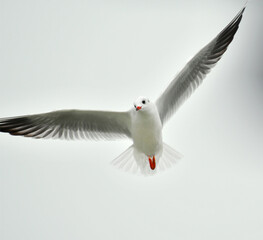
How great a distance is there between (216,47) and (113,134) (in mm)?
1332

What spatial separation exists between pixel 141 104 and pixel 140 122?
0.23 meters

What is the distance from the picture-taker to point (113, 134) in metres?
4.73

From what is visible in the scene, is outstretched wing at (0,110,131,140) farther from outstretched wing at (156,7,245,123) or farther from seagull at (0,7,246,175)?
outstretched wing at (156,7,245,123)

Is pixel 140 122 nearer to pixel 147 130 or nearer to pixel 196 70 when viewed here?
pixel 147 130

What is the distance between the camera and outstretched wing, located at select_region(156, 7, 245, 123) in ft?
14.3

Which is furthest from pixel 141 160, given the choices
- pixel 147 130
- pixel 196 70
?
pixel 196 70

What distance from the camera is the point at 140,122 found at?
A: 13.8ft

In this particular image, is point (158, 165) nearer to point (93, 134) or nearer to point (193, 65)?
point (93, 134)

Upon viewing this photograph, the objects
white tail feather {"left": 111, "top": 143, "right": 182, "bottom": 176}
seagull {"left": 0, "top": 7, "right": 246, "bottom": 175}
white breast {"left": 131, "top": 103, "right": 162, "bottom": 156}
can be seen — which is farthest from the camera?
white tail feather {"left": 111, "top": 143, "right": 182, "bottom": 176}

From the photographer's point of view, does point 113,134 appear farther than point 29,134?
Yes

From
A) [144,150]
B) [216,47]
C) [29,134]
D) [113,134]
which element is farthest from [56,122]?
[216,47]

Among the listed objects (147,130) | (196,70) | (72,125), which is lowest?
(147,130)

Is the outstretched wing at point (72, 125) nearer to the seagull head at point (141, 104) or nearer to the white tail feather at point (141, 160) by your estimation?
the white tail feather at point (141, 160)

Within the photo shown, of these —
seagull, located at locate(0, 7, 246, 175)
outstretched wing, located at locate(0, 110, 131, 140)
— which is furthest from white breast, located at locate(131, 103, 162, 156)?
outstretched wing, located at locate(0, 110, 131, 140)
